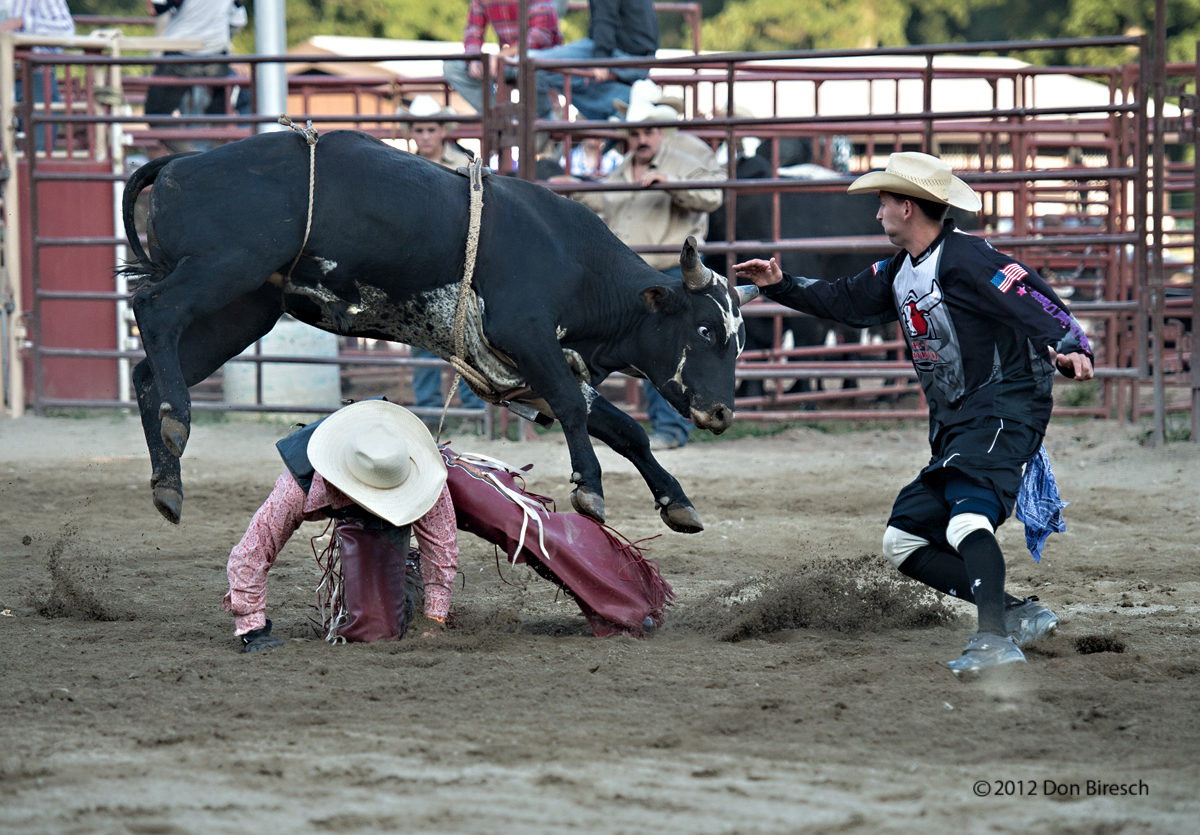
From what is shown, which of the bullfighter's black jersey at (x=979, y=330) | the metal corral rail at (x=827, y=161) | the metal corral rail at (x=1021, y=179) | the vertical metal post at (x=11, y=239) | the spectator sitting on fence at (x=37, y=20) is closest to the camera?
the bullfighter's black jersey at (x=979, y=330)

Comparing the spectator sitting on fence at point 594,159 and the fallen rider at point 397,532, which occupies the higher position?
the spectator sitting on fence at point 594,159

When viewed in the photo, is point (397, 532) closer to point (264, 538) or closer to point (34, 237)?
point (264, 538)

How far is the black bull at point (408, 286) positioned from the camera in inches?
140

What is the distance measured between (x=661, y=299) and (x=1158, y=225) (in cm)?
470

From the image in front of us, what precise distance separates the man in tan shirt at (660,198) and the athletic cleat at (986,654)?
4.38 metres

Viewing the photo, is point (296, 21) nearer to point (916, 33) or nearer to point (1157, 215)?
point (916, 33)

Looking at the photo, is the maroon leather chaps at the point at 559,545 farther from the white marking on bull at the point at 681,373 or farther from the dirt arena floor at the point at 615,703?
the white marking on bull at the point at 681,373

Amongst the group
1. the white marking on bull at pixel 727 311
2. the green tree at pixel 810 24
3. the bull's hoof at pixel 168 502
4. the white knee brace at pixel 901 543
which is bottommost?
the white knee brace at pixel 901 543

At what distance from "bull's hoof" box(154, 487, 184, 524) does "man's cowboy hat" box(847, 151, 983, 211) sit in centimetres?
214

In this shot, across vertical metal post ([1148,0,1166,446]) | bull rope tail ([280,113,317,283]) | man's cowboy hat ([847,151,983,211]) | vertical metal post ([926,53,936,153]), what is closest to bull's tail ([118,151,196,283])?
bull rope tail ([280,113,317,283])

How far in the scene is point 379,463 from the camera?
3.57m

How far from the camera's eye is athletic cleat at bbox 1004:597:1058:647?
147 inches

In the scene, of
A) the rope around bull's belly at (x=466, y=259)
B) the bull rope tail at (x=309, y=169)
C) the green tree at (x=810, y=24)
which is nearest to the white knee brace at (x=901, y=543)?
the rope around bull's belly at (x=466, y=259)

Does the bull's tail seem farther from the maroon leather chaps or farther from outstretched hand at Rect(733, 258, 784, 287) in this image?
outstretched hand at Rect(733, 258, 784, 287)
